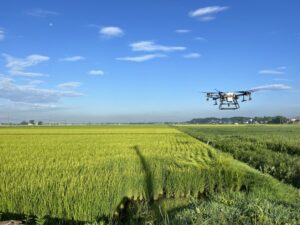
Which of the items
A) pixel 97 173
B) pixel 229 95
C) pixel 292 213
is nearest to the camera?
pixel 292 213

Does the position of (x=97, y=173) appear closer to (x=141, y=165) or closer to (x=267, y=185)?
(x=141, y=165)

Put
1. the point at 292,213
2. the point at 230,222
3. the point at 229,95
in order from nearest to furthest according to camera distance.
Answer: the point at 230,222 < the point at 292,213 < the point at 229,95

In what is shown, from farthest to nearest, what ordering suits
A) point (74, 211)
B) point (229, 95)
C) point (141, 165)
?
1. point (229, 95)
2. point (141, 165)
3. point (74, 211)

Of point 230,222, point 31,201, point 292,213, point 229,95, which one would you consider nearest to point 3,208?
point 31,201

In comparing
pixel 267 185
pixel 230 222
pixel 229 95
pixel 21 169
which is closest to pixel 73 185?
pixel 21 169

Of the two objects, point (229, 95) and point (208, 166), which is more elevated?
point (229, 95)

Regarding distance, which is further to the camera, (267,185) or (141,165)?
(141,165)

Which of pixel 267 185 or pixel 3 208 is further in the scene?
pixel 267 185

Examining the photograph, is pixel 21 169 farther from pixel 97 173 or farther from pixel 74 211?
pixel 74 211

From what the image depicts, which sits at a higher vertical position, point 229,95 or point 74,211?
point 229,95
